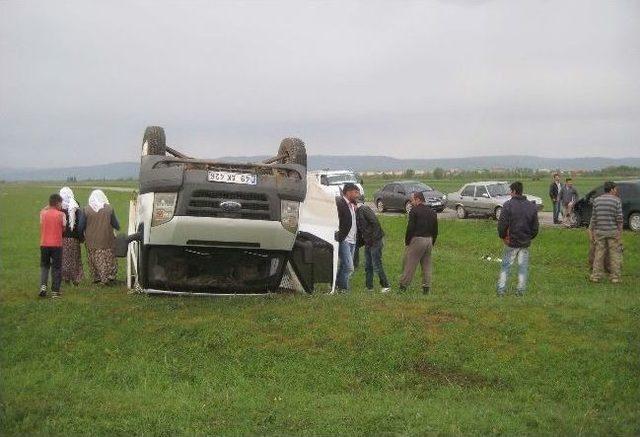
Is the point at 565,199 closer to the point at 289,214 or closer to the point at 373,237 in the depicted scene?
the point at 373,237

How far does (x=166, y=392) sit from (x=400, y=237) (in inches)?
811

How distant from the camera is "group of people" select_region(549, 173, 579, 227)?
24688 mm

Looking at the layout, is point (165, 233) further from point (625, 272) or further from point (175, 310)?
point (625, 272)

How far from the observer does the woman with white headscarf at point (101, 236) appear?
13.4 m

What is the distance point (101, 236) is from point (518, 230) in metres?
7.43

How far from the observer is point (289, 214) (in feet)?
32.3

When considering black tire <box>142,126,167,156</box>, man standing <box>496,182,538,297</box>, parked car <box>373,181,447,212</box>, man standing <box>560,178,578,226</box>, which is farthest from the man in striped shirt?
parked car <box>373,181,447,212</box>

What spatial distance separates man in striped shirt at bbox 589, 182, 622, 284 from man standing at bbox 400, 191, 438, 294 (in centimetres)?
398

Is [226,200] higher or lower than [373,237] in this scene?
higher

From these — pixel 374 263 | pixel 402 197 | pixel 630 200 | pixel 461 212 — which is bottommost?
pixel 461 212

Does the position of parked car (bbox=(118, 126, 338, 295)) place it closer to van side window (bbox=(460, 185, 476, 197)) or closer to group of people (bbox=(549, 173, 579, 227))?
group of people (bbox=(549, 173, 579, 227))

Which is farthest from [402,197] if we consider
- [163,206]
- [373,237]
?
[163,206]

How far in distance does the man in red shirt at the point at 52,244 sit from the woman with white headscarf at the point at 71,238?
1502 millimetres

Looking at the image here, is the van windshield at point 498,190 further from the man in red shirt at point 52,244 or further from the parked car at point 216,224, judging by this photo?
the man in red shirt at point 52,244
